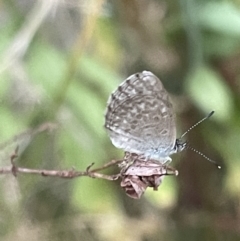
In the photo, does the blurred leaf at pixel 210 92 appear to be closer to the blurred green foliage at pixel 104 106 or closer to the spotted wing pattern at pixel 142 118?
the blurred green foliage at pixel 104 106

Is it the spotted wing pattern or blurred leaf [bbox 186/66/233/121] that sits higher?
the spotted wing pattern

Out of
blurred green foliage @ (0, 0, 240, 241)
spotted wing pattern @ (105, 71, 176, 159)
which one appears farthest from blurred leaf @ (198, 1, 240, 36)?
spotted wing pattern @ (105, 71, 176, 159)

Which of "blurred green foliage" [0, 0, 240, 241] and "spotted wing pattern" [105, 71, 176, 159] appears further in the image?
"blurred green foliage" [0, 0, 240, 241]

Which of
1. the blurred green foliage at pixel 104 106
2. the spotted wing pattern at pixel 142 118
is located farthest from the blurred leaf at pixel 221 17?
the spotted wing pattern at pixel 142 118

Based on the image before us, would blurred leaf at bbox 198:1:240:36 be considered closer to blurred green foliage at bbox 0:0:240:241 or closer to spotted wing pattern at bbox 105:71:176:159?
blurred green foliage at bbox 0:0:240:241

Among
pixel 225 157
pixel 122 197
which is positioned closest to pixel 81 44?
pixel 225 157

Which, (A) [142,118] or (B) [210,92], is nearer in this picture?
(A) [142,118]

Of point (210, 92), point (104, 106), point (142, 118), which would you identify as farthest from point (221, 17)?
point (142, 118)

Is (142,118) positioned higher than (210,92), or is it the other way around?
(142,118)

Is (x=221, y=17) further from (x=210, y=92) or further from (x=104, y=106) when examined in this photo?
(x=104, y=106)
